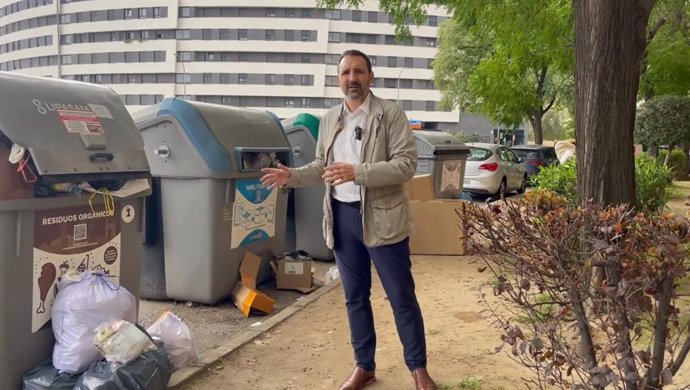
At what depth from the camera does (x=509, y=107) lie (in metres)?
22.7

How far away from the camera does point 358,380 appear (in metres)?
3.38

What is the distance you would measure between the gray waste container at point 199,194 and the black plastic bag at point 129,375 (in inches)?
72.7

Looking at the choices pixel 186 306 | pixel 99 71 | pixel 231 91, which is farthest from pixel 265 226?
pixel 99 71

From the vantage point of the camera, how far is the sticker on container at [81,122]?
10.5 ft

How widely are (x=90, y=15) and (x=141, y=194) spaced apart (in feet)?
222

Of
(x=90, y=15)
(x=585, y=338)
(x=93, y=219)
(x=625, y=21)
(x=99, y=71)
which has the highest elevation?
(x=90, y=15)

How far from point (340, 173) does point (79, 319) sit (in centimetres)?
152

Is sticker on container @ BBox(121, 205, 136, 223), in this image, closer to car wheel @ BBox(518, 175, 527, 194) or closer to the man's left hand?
the man's left hand

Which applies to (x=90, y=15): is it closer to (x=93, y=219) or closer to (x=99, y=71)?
(x=99, y=71)

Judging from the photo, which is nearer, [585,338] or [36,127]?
[585,338]

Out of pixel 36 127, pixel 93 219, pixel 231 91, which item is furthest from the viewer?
pixel 231 91

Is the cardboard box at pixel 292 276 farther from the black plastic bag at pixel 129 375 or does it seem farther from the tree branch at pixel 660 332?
the tree branch at pixel 660 332

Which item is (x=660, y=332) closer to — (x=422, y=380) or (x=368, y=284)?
(x=422, y=380)

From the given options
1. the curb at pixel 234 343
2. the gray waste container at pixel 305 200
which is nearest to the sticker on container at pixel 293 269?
the curb at pixel 234 343
